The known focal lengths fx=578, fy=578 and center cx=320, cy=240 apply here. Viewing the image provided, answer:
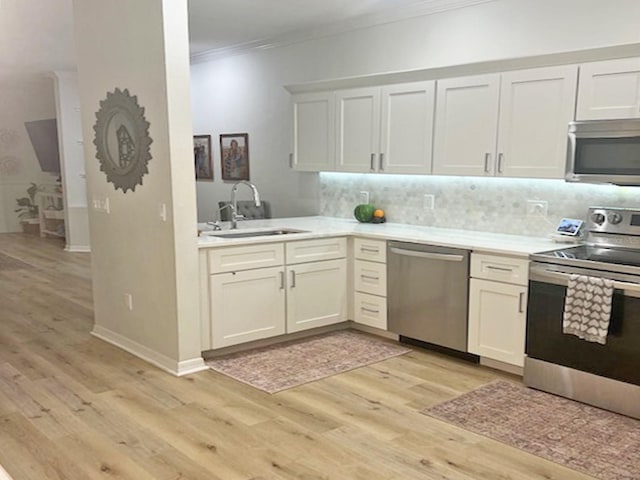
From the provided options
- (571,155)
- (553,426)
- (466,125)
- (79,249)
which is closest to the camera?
(553,426)

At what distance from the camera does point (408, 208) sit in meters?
5.15

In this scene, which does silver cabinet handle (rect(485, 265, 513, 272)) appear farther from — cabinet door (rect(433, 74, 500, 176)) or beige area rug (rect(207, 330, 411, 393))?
beige area rug (rect(207, 330, 411, 393))

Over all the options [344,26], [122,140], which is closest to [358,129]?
[344,26]

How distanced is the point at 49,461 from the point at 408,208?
3.42 m

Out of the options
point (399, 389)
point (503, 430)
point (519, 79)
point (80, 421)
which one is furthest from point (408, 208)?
point (80, 421)

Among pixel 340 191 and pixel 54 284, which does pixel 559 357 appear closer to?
pixel 340 191

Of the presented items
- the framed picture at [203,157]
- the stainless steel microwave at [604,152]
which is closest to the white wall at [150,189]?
the stainless steel microwave at [604,152]

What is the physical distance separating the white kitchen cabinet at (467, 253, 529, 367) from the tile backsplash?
63 centimetres

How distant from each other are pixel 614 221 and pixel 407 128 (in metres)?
1.74

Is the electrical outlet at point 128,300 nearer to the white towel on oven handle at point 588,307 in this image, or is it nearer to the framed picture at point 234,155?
the framed picture at point 234,155

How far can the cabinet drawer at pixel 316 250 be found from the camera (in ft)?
14.9

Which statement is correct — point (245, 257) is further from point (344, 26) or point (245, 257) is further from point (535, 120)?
point (344, 26)

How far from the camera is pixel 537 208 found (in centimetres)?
425

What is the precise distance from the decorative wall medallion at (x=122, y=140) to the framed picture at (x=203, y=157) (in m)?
2.92
